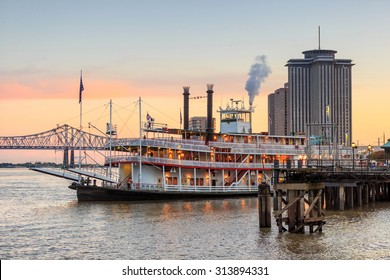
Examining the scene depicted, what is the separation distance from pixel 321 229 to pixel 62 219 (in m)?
17.9

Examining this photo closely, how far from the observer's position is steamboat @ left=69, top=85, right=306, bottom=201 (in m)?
56.7

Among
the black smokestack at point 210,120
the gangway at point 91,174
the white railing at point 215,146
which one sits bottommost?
the gangway at point 91,174

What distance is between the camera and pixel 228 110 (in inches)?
2886

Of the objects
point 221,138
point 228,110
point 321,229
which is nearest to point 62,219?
point 321,229

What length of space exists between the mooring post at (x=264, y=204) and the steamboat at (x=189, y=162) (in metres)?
20.8

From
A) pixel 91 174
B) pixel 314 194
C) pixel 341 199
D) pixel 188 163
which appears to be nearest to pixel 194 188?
pixel 188 163

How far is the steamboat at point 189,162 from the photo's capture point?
56719 mm

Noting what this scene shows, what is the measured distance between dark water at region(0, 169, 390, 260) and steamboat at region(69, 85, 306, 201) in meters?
8.80

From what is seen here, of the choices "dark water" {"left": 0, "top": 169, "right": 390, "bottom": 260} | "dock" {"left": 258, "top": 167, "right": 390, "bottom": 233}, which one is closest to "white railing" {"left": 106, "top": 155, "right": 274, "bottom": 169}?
"dark water" {"left": 0, "top": 169, "right": 390, "bottom": 260}

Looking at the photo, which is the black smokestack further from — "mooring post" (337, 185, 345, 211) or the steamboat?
"mooring post" (337, 185, 345, 211)

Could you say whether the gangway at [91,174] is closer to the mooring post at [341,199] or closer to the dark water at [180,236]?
the dark water at [180,236]

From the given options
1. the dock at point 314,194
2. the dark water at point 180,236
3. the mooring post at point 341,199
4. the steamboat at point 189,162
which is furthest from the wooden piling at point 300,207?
the steamboat at point 189,162

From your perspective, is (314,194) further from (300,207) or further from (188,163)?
(188,163)
